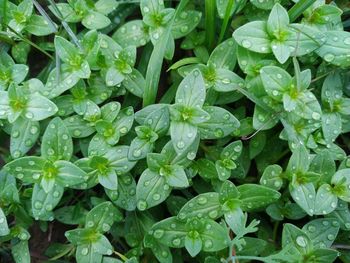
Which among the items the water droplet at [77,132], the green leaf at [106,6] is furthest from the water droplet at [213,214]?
the green leaf at [106,6]

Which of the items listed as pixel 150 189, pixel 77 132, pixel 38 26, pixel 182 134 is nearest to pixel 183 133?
pixel 182 134

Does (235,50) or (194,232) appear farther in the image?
(235,50)

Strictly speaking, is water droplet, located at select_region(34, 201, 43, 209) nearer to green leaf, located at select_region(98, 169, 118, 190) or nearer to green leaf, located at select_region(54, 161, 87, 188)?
green leaf, located at select_region(54, 161, 87, 188)

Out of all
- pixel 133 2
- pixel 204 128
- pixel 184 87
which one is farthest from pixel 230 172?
pixel 133 2

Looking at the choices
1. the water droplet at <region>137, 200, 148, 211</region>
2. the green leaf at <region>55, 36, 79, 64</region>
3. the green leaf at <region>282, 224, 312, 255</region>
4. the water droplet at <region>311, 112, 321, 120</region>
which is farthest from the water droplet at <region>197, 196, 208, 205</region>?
the green leaf at <region>55, 36, 79, 64</region>

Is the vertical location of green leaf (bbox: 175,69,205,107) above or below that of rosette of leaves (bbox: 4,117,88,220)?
above

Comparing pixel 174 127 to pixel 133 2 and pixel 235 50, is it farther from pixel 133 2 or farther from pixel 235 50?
pixel 133 2

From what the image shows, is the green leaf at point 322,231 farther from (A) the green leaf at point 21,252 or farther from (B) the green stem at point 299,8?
(A) the green leaf at point 21,252
